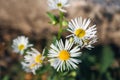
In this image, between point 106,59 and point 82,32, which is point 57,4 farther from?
point 106,59

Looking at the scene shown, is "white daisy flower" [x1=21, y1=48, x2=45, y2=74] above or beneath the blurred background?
beneath

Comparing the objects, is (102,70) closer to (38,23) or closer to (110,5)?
(110,5)

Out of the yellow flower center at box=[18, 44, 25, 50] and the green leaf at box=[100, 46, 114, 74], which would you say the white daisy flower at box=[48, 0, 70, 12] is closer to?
the yellow flower center at box=[18, 44, 25, 50]

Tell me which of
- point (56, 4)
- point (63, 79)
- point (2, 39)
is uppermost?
point (2, 39)

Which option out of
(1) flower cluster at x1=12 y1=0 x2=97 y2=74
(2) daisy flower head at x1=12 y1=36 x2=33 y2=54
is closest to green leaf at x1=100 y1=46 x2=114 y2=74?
(2) daisy flower head at x1=12 y1=36 x2=33 y2=54

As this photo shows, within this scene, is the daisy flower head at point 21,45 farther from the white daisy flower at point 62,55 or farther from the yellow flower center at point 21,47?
the white daisy flower at point 62,55

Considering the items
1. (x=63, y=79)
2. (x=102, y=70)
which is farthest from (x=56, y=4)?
(x=102, y=70)

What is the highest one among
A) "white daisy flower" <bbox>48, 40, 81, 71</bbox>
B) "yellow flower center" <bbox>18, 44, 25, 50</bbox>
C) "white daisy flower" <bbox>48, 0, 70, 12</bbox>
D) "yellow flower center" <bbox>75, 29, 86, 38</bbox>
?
"white daisy flower" <bbox>48, 0, 70, 12</bbox>
